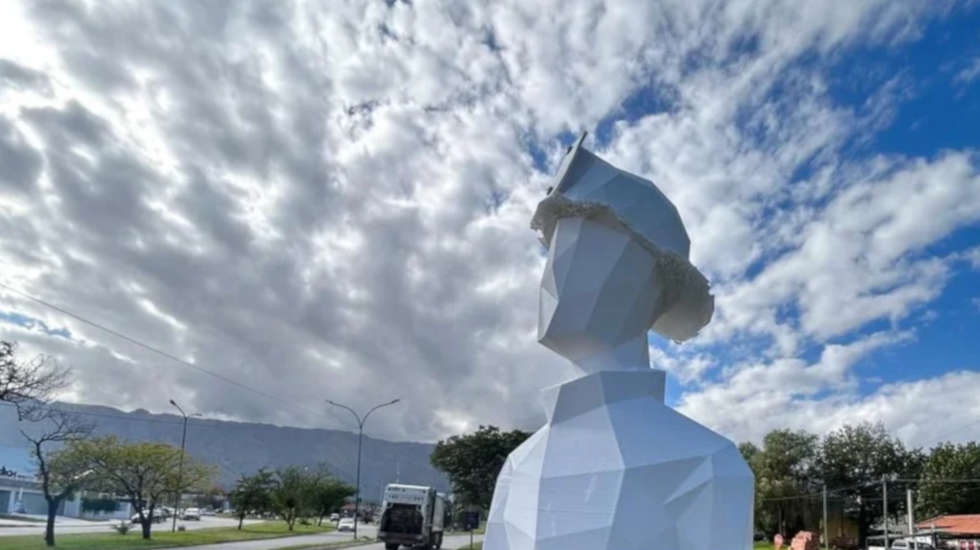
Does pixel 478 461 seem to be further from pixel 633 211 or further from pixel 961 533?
pixel 633 211

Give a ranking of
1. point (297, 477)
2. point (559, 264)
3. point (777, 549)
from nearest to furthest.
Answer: point (559, 264)
point (777, 549)
point (297, 477)

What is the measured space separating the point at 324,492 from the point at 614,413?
6213 cm

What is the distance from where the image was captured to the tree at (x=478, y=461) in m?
67.4

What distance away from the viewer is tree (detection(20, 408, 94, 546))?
98.3ft

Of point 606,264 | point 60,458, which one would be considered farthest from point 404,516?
point 606,264

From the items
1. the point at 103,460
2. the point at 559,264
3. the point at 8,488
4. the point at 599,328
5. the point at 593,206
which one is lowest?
the point at 8,488

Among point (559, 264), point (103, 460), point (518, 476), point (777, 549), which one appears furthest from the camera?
point (777, 549)

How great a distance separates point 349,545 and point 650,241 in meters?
31.7

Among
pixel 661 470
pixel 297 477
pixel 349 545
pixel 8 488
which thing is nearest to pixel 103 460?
pixel 349 545

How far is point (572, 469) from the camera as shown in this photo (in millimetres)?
7906

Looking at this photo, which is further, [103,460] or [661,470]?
[103,460]

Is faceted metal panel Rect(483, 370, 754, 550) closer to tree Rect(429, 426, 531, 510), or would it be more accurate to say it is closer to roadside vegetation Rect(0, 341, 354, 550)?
roadside vegetation Rect(0, 341, 354, 550)

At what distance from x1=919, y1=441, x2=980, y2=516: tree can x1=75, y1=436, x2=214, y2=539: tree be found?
48.2 meters

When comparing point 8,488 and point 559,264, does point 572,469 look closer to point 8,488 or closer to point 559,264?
point 559,264
